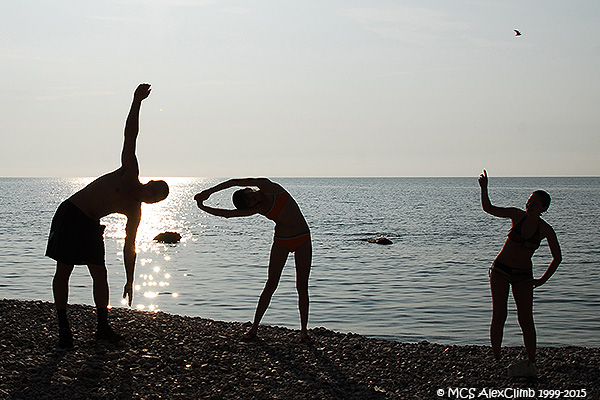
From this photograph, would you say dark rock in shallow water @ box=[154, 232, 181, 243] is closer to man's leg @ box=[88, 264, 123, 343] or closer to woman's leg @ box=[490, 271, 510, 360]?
man's leg @ box=[88, 264, 123, 343]

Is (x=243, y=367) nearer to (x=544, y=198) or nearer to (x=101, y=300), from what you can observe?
(x=101, y=300)

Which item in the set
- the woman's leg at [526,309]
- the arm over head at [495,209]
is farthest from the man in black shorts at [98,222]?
the woman's leg at [526,309]

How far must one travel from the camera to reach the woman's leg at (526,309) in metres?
7.22

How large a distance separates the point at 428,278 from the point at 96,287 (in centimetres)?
1405

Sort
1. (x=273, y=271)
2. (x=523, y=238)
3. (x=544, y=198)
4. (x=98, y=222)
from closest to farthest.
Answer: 1. (x=544, y=198)
2. (x=523, y=238)
3. (x=98, y=222)
4. (x=273, y=271)

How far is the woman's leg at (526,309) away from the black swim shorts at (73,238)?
4603 mm

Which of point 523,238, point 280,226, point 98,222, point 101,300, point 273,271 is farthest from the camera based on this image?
point 273,271

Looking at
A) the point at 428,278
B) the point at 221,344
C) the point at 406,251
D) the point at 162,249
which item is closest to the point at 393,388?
the point at 221,344

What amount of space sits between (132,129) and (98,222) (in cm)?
111

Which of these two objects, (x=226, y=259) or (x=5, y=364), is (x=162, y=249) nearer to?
(x=226, y=259)

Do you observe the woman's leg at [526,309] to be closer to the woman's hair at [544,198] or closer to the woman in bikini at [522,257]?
the woman in bikini at [522,257]

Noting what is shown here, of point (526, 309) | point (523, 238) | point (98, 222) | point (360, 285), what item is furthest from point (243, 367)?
point (360, 285)

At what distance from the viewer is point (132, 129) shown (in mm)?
7750

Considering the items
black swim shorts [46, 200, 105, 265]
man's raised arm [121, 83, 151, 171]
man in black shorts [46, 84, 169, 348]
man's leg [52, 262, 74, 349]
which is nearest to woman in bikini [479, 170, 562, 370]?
man in black shorts [46, 84, 169, 348]
